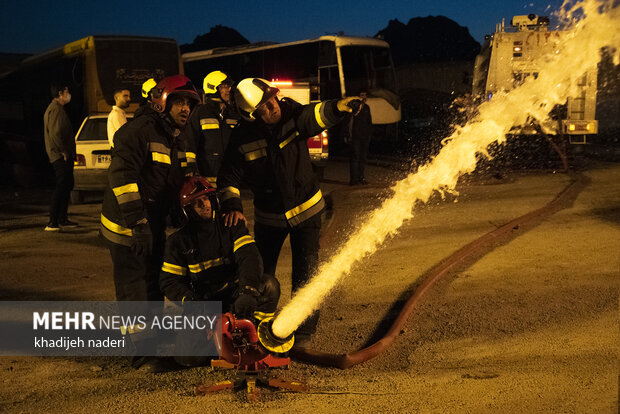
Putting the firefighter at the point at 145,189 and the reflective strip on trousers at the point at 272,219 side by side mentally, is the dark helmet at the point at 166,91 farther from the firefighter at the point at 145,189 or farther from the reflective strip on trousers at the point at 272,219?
the reflective strip on trousers at the point at 272,219

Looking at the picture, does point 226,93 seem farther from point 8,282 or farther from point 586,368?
point 586,368

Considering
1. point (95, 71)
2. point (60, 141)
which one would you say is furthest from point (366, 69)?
point (60, 141)

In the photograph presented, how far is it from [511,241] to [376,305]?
278 centimetres

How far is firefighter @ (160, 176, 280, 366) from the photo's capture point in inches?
189

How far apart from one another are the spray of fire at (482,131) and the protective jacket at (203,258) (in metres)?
0.53

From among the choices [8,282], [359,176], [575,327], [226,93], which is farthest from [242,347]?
[359,176]

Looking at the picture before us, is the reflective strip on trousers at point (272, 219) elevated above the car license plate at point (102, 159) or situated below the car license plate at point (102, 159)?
above

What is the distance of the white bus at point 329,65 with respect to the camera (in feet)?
70.0

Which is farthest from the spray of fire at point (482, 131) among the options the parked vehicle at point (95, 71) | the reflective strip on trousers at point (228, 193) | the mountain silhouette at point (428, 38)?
the mountain silhouette at point (428, 38)

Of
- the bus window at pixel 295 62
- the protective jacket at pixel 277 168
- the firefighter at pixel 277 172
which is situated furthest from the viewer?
the bus window at pixel 295 62

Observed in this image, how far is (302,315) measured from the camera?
15.6 feet

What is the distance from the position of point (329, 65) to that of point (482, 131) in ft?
51.8

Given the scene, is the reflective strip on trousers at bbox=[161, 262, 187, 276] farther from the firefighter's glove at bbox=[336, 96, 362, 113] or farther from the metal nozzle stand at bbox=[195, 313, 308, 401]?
the firefighter's glove at bbox=[336, 96, 362, 113]

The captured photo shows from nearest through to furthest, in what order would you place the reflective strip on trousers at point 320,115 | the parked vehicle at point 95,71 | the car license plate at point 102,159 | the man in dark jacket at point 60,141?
the reflective strip on trousers at point 320,115
the man in dark jacket at point 60,141
the car license plate at point 102,159
the parked vehicle at point 95,71
